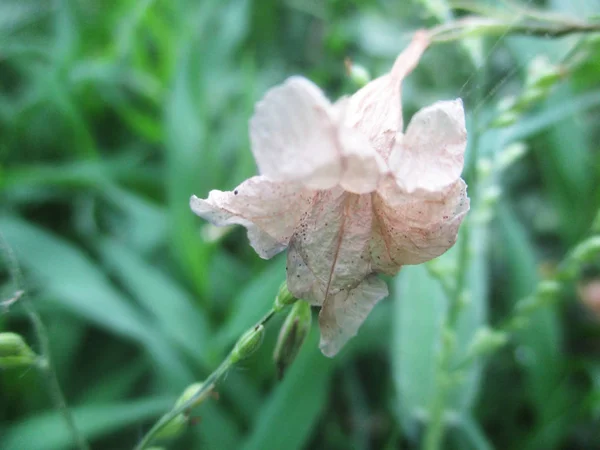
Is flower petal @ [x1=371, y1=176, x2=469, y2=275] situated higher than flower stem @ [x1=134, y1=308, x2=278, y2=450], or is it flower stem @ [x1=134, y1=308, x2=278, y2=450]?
flower stem @ [x1=134, y1=308, x2=278, y2=450]

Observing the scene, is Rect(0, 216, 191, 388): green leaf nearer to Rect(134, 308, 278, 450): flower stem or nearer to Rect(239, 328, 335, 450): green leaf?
Rect(239, 328, 335, 450): green leaf

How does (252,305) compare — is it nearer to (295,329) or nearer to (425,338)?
(425,338)

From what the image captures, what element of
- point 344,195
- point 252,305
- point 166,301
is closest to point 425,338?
point 252,305

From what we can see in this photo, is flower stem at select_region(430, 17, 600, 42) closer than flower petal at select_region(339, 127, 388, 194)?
No

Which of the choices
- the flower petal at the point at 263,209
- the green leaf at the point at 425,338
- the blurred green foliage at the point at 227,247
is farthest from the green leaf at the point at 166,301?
the flower petal at the point at 263,209

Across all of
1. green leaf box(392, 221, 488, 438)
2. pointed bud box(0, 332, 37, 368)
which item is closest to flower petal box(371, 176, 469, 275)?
pointed bud box(0, 332, 37, 368)

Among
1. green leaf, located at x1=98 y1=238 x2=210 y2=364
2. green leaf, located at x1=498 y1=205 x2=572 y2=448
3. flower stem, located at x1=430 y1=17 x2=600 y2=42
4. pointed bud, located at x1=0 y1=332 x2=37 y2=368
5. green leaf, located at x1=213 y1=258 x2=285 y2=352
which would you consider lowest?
green leaf, located at x1=498 y1=205 x2=572 y2=448
